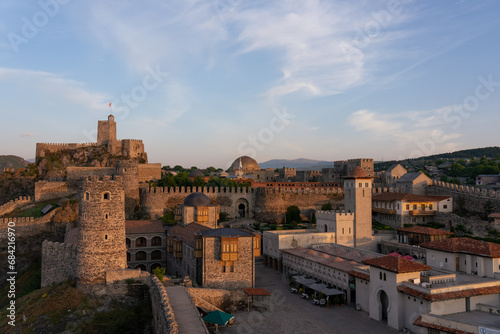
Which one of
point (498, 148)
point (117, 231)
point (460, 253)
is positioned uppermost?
point (498, 148)

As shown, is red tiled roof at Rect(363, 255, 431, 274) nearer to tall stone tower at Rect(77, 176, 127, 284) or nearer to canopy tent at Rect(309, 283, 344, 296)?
canopy tent at Rect(309, 283, 344, 296)

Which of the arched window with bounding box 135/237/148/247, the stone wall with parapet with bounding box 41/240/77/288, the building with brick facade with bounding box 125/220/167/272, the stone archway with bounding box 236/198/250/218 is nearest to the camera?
the stone wall with parapet with bounding box 41/240/77/288

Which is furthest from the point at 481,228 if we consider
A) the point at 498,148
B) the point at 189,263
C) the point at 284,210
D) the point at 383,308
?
the point at 498,148

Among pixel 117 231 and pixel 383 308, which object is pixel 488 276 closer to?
pixel 383 308

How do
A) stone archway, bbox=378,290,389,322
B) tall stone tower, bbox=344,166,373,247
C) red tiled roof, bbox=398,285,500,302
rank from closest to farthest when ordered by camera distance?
red tiled roof, bbox=398,285,500,302, stone archway, bbox=378,290,389,322, tall stone tower, bbox=344,166,373,247

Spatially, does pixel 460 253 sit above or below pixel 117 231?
below

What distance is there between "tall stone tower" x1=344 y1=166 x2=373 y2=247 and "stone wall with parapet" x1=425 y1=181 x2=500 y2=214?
36.3ft

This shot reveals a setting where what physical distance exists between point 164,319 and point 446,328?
11709mm

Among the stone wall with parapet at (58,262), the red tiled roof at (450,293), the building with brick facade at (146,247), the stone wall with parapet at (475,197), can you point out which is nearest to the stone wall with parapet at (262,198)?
the building with brick facade at (146,247)

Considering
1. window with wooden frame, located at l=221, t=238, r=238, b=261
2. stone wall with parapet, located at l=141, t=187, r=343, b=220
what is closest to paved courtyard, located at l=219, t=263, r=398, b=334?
window with wooden frame, located at l=221, t=238, r=238, b=261

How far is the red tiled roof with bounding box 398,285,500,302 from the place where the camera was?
690 inches

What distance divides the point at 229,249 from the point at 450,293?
40.7ft

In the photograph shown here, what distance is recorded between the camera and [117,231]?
70.1ft

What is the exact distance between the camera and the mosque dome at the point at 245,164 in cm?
8267
